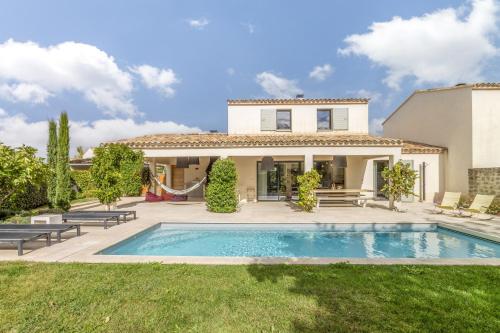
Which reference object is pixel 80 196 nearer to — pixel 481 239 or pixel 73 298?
pixel 73 298

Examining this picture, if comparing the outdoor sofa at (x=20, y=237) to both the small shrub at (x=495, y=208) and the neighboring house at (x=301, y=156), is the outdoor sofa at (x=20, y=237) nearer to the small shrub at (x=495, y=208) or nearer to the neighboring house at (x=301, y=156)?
the neighboring house at (x=301, y=156)

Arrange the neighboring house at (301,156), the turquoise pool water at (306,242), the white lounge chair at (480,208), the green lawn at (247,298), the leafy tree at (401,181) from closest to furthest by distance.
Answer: the green lawn at (247,298)
the turquoise pool water at (306,242)
the white lounge chair at (480,208)
the leafy tree at (401,181)
the neighboring house at (301,156)

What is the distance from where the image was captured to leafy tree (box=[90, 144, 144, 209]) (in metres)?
13.0

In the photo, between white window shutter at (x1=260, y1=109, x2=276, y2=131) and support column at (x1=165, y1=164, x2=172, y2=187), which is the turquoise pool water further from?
support column at (x1=165, y1=164, x2=172, y2=187)

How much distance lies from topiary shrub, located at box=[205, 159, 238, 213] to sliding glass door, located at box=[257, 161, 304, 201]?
17.8 ft

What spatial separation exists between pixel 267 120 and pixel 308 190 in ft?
22.7

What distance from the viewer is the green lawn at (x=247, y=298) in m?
3.59

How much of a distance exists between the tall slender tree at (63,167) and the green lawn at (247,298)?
843cm

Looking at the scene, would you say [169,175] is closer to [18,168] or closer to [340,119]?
[18,168]

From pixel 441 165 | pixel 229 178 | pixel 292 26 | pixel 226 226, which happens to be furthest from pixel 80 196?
pixel 441 165

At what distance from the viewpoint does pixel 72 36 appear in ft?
54.4

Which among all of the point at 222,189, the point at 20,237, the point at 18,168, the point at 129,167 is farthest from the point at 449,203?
the point at 18,168

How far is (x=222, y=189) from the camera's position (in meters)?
13.7

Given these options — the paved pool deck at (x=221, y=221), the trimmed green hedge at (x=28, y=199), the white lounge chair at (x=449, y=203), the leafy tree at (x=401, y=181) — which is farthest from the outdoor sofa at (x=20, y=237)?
the white lounge chair at (x=449, y=203)
